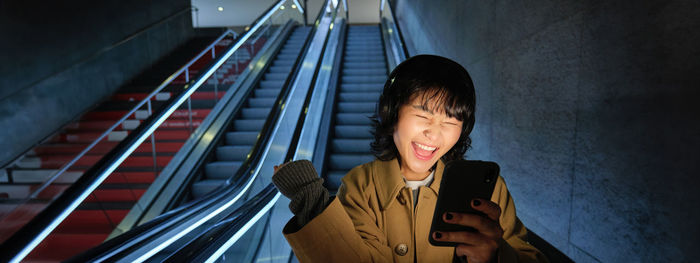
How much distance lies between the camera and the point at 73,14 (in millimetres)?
6340

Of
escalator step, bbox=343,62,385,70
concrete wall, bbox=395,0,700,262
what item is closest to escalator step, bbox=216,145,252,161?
concrete wall, bbox=395,0,700,262

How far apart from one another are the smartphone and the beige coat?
0.48 ft

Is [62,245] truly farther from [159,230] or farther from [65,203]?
[159,230]

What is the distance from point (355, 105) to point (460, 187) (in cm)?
516

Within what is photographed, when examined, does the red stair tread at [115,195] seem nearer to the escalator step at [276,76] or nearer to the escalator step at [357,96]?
the escalator step at [357,96]

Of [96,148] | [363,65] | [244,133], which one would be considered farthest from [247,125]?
[363,65]

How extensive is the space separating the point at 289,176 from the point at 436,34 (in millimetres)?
5598

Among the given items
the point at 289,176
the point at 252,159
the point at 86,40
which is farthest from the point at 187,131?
the point at 289,176

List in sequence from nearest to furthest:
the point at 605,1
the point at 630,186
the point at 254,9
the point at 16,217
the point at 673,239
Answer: the point at 673,239 < the point at 630,186 < the point at 605,1 < the point at 16,217 < the point at 254,9

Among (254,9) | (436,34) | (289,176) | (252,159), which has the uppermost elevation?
(254,9)

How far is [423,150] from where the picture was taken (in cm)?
98

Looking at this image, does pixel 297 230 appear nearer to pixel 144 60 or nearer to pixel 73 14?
pixel 73 14

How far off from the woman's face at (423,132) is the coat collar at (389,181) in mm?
42

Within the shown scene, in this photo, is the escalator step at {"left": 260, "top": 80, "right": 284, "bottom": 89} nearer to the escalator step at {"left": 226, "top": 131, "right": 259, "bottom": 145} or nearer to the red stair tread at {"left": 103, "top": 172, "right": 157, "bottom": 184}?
the escalator step at {"left": 226, "top": 131, "right": 259, "bottom": 145}
